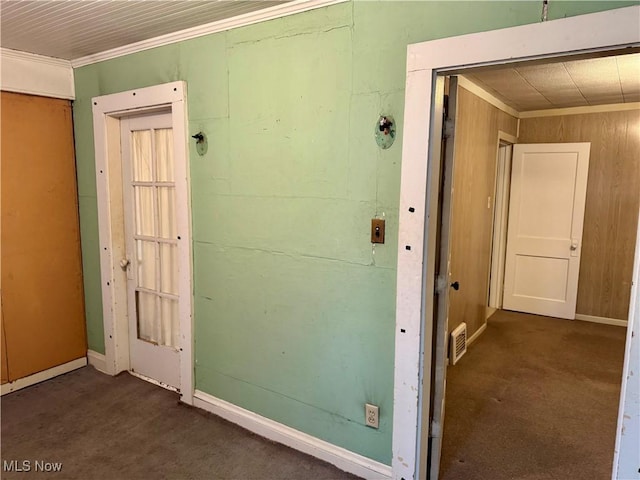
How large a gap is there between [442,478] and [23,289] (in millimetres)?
2980

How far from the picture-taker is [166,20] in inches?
88.7

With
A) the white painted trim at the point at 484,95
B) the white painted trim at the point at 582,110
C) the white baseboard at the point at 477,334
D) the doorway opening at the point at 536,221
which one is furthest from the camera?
the white painted trim at the point at 582,110

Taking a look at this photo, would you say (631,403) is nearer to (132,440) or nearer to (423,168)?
(423,168)

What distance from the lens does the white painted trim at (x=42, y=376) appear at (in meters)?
2.91

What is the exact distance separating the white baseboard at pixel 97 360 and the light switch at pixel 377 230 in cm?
248

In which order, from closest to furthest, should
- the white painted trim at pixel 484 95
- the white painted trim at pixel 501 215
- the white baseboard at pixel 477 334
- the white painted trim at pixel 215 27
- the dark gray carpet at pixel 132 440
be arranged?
the white painted trim at pixel 215 27
the dark gray carpet at pixel 132 440
the white painted trim at pixel 484 95
the white baseboard at pixel 477 334
the white painted trim at pixel 501 215

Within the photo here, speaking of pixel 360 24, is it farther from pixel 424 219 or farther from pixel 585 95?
pixel 585 95

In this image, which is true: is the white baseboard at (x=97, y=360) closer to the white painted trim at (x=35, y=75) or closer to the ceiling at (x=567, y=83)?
the white painted trim at (x=35, y=75)

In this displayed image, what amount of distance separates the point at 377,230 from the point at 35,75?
2.66 metres

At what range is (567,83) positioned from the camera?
3406 millimetres

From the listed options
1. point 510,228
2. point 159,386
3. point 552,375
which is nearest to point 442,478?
point 552,375

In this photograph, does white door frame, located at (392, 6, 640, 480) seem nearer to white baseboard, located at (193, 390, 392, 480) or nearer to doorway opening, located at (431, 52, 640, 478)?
white baseboard, located at (193, 390, 392, 480)

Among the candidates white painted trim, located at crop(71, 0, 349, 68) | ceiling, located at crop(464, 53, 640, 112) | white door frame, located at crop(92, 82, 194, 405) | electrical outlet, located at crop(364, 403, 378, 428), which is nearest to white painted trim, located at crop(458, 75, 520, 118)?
ceiling, located at crop(464, 53, 640, 112)

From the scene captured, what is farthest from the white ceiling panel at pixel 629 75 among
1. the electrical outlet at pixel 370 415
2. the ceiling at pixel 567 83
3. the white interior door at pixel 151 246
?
the white interior door at pixel 151 246
